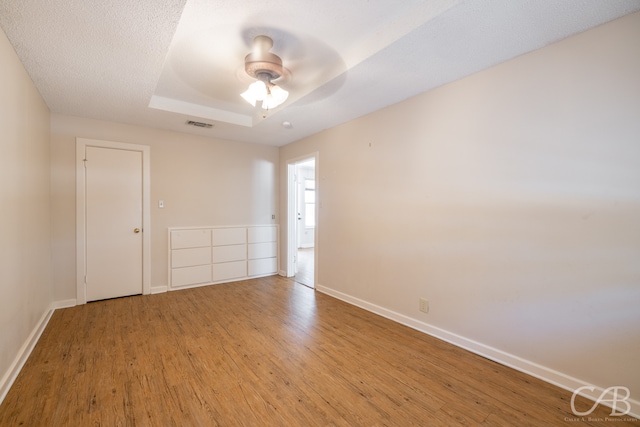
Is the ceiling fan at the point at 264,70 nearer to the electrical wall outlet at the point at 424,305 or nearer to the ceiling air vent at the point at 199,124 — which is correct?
the ceiling air vent at the point at 199,124

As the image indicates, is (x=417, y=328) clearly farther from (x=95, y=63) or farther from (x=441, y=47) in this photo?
(x=95, y=63)

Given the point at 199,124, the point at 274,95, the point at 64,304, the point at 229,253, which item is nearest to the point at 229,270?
the point at 229,253

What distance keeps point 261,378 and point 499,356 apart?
6.26 feet

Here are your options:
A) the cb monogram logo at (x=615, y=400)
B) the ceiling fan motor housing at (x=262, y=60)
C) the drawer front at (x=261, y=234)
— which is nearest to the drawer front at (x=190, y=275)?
the drawer front at (x=261, y=234)

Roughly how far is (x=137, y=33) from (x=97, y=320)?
9.70ft

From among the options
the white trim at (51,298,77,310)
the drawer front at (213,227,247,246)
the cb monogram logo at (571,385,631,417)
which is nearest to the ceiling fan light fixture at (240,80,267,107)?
the drawer front at (213,227,247,246)

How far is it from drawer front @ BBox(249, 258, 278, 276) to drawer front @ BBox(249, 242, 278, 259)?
0.07 metres

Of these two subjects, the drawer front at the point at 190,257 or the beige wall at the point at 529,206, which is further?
the drawer front at the point at 190,257

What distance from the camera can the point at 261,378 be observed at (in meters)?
2.04

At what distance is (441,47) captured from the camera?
2.04 meters

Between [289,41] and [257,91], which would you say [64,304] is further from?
[289,41]

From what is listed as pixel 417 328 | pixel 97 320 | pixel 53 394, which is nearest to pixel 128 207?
pixel 97 320

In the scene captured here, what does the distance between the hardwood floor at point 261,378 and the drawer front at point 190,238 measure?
4.29 feet

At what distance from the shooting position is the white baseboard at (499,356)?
1.89 metres
